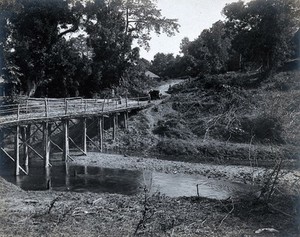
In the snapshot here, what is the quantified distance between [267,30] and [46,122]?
89.6 ft

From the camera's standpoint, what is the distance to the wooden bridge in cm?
2089

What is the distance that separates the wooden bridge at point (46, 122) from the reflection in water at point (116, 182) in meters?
1.16

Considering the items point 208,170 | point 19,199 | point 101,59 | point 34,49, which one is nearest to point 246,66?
point 101,59

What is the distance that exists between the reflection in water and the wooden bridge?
3.82ft

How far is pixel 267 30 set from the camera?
4097 centimetres

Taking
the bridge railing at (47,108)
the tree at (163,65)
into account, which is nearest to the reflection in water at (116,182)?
the bridge railing at (47,108)

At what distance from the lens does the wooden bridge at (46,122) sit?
68.5 feet

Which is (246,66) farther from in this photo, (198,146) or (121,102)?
(198,146)

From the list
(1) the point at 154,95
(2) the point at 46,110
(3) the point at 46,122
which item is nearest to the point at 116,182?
(3) the point at 46,122

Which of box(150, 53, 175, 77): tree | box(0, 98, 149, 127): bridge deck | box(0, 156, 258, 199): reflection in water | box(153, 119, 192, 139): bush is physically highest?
box(150, 53, 175, 77): tree

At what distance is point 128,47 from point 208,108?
34.5 feet

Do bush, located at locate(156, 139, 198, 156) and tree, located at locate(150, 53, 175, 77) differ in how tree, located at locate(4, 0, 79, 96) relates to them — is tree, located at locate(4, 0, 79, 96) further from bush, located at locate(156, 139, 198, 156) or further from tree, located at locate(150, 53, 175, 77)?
tree, located at locate(150, 53, 175, 77)

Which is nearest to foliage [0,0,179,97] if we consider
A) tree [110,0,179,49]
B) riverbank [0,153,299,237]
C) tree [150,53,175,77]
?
tree [110,0,179,49]

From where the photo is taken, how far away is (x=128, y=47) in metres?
40.3
